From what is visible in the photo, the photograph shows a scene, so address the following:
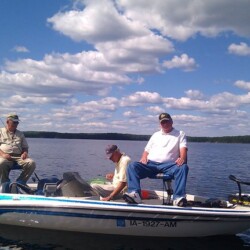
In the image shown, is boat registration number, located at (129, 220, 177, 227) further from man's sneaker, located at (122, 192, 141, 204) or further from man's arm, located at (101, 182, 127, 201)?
man's arm, located at (101, 182, 127, 201)

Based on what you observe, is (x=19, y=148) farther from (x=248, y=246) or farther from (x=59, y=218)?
(x=248, y=246)

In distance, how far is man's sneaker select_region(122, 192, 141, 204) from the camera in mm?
6883

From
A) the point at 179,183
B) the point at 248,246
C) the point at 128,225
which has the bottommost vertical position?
the point at 248,246

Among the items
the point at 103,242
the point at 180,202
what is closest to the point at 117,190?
the point at 103,242

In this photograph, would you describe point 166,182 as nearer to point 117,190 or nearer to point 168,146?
point 168,146

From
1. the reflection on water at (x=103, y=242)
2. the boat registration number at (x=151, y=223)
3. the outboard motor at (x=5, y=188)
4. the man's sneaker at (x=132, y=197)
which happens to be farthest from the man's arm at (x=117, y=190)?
the outboard motor at (x=5, y=188)

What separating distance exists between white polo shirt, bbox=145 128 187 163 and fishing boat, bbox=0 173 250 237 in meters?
1.05

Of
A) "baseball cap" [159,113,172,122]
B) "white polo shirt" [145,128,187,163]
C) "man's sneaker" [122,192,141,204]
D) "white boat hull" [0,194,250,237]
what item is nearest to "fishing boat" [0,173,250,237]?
"white boat hull" [0,194,250,237]

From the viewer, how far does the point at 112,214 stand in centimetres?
697

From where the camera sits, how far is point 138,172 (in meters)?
7.16

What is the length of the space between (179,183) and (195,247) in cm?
137

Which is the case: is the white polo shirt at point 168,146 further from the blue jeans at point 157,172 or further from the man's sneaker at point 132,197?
the man's sneaker at point 132,197

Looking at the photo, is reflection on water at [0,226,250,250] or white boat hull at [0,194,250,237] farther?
reflection on water at [0,226,250,250]

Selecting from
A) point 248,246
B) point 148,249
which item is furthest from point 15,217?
point 248,246
